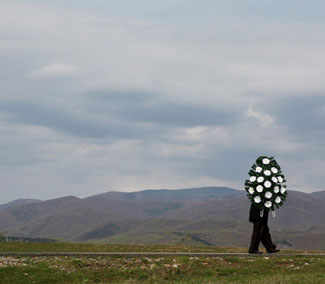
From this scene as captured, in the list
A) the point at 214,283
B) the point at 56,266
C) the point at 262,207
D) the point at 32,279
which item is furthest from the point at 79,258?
the point at 262,207

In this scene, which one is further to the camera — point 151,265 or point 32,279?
point 151,265

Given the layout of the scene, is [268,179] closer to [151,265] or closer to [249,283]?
[151,265]

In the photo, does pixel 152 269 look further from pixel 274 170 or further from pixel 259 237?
pixel 274 170

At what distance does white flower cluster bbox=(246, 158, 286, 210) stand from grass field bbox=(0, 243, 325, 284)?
190 inches

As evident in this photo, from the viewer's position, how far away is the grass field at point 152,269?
21859 mm

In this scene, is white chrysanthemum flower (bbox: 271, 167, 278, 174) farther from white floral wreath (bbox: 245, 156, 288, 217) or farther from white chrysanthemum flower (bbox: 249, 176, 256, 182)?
white chrysanthemum flower (bbox: 249, 176, 256, 182)

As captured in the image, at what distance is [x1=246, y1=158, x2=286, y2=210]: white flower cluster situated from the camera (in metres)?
31.1

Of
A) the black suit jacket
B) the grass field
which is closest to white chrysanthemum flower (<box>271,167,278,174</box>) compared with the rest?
the black suit jacket

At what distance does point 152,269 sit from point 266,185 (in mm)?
11330

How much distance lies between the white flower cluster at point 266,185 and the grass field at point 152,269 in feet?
15.9

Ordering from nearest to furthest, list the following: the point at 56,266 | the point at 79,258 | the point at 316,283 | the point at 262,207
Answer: the point at 316,283 → the point at 56,266 → the point at 79,258 → the point at 262,207

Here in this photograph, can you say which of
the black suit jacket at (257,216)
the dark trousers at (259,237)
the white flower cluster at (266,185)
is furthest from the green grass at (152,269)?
the white flower cluster at (266,185)

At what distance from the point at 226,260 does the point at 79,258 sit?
775cm

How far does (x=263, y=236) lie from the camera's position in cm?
3116
